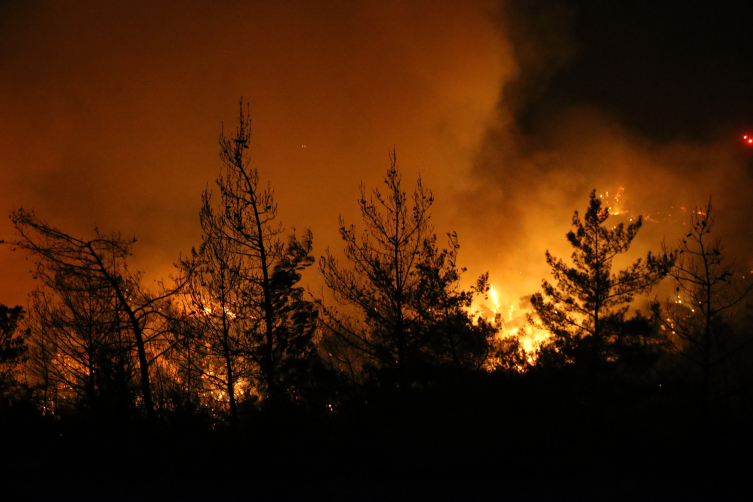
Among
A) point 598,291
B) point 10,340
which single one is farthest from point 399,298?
point 10,340

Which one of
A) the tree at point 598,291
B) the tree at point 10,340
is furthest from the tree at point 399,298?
the tree at point 10,340

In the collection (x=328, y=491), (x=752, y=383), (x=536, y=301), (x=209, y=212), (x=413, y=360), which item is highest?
(x=209, y=212)

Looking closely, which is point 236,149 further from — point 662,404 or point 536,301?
point 662,404

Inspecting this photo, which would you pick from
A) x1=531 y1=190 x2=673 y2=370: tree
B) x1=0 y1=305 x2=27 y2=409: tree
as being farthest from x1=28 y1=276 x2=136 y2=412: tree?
x1=531 y1=190 x2=673 y2=370: tree

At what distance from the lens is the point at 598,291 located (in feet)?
54.7

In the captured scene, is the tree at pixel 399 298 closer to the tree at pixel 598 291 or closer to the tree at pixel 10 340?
the tree at pixel 598 291

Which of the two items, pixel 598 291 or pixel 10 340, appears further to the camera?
pixel 10 340

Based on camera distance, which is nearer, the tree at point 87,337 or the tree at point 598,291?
the tree at point 87,337

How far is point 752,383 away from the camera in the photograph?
12.1 m

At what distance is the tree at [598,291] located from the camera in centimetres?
1644

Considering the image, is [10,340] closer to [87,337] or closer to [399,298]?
[87,337]

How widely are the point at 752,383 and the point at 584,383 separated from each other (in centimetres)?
448

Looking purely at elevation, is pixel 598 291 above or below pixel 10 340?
below

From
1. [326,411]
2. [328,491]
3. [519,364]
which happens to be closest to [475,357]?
[519,364]
